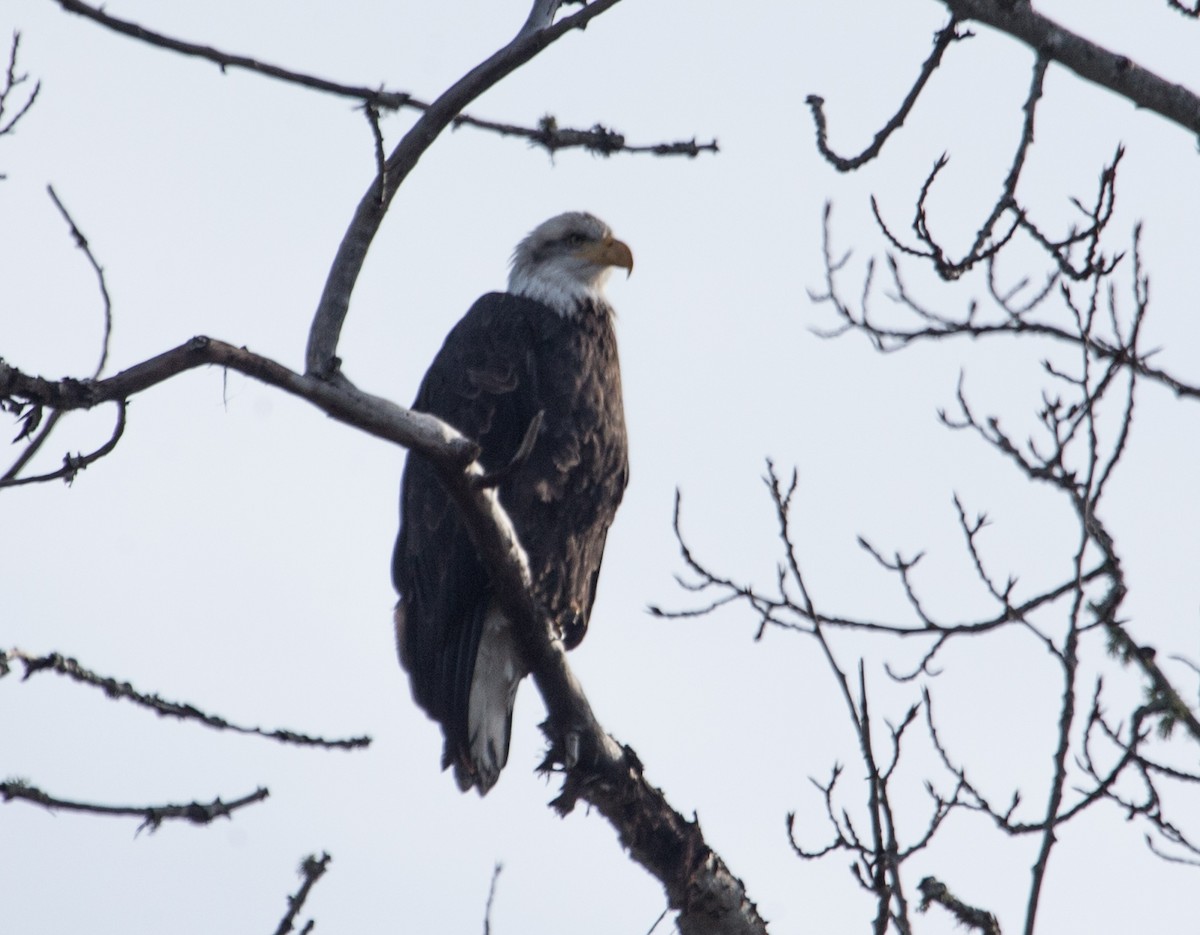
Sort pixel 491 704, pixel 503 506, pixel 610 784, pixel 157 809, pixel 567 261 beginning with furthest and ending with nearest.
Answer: pixel 567 261 → pixel 503 506 → pixel 491 704 → pixel 610 784 → pixel 157 809

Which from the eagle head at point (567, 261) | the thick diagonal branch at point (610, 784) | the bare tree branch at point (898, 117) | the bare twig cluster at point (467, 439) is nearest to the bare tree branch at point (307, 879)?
the bare twig cluster at point (467, 439)

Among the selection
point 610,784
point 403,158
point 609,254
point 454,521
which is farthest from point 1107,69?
point 609,254

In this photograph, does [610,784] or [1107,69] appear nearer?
[1107,69]

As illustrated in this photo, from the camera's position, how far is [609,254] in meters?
A: 5.99

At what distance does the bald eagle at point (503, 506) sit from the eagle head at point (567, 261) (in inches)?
9.9

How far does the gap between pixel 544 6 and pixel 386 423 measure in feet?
3.15

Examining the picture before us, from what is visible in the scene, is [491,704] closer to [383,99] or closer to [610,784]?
[610,784]

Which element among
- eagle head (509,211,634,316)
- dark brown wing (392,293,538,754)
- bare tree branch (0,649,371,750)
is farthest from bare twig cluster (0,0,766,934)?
eagle head (509,211,634,316)

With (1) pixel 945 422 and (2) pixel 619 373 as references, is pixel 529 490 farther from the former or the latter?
(1) pixel 945 422

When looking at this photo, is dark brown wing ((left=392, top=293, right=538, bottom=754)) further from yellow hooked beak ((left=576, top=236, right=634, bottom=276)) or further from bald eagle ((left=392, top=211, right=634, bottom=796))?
yellow hooked beak ((left=576, top=236, right=634, bottom=276))

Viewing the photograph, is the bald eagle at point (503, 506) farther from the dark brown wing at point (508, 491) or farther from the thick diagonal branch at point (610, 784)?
the thick diagonal branch at point (610, 784)

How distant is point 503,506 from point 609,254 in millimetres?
1444

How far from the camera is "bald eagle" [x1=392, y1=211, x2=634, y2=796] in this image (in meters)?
4.86

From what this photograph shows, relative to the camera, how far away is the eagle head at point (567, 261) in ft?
19.1
